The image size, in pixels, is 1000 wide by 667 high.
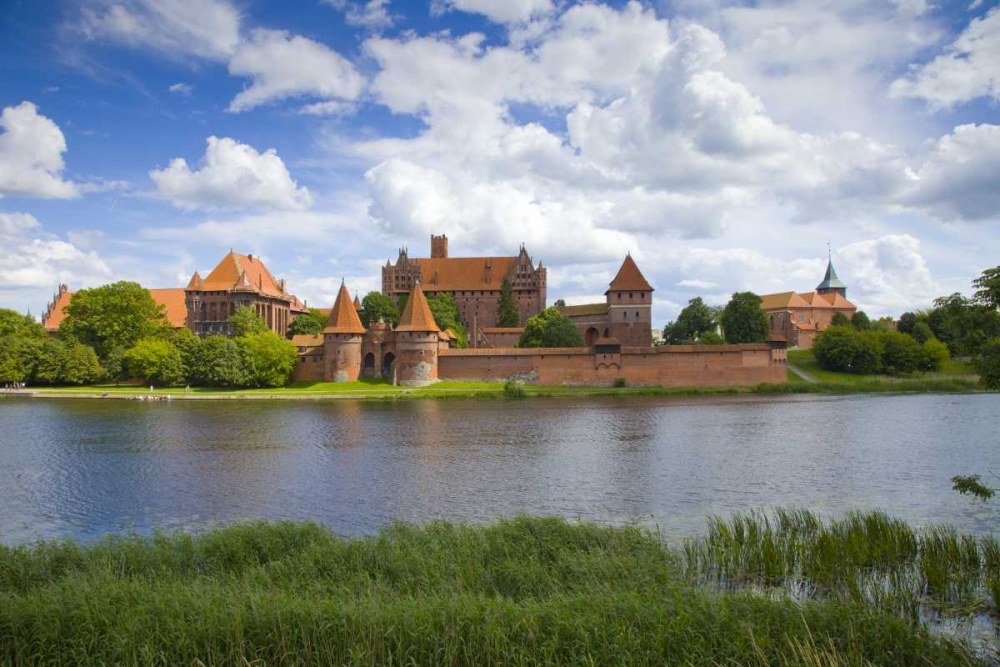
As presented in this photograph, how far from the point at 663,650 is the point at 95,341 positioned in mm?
52827

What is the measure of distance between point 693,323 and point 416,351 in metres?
25.7

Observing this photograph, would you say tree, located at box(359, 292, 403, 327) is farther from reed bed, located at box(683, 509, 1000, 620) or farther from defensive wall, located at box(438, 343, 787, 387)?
reed bed, located at box(683, 509, 1000, 620)

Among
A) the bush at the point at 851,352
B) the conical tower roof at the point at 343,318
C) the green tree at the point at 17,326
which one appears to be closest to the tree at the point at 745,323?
the bush at the point at 851,352

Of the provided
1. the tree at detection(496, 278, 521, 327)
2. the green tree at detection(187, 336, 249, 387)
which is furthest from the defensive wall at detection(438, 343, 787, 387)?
the tree at detection(496, 278, 521, 327)

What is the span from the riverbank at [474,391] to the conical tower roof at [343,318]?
332 cm

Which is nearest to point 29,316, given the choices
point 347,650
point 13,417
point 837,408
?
point 13,417

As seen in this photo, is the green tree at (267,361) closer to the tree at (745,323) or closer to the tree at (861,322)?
the tree at (745,323)

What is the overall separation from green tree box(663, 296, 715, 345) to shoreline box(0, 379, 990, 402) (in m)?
15.8

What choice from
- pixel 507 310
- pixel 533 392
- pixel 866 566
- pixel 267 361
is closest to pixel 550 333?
pixel 533 392

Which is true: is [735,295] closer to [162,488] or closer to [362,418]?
[362,418]

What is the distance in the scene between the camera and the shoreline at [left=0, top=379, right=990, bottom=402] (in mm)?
38250

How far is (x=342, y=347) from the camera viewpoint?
1676 inches

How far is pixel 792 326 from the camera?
206 feet

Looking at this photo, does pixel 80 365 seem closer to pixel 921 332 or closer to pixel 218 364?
pixel 218 364
